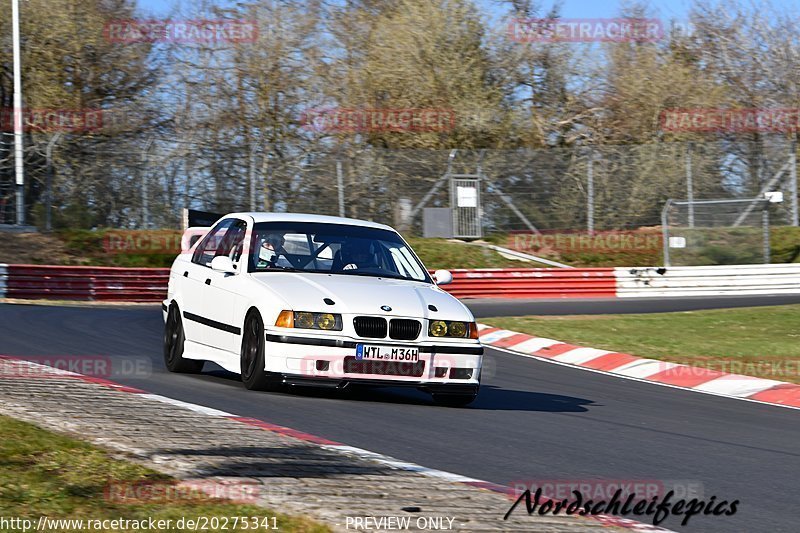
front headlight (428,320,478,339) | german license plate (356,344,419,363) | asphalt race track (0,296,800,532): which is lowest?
asphalt race track (0,296,800,532)

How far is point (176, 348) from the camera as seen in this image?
34.1 feet

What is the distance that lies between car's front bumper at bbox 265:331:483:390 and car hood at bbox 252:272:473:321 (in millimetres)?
233

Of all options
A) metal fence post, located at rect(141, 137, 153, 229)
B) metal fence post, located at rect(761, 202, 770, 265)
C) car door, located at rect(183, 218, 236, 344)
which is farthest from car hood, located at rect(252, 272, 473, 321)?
metal fence post, located at rect(761, 202, 770, 265)

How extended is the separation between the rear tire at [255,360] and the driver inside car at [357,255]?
1066 mm

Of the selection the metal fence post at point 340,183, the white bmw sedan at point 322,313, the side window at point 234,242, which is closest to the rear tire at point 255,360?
the white bmw sedan at point 322,313

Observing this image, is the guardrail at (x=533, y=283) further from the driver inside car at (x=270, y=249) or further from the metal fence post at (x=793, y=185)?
the driver inside car at (x=270, y=249)

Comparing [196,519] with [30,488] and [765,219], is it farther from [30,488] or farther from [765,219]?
[765,219]

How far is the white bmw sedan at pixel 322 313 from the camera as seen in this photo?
8.65 m

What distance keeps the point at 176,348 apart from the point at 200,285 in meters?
0.67

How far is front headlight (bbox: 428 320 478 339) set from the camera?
29.0 feet

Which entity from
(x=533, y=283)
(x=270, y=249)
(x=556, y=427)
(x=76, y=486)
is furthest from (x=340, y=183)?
(x=76, y=486)

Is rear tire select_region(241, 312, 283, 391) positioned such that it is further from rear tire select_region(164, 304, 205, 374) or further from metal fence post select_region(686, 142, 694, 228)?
metal fence post select_region(686, 142, 694, 228)

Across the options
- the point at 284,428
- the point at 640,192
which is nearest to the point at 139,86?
the point at 640,192

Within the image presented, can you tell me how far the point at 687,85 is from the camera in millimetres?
39594
